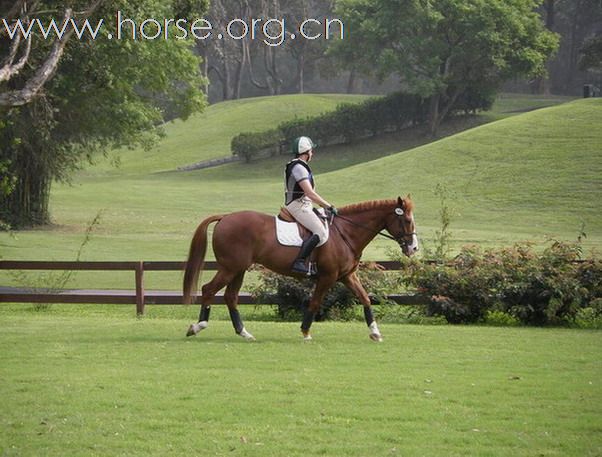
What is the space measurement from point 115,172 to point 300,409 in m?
74.6

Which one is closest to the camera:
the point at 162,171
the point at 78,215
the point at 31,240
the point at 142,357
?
the point at 142,357

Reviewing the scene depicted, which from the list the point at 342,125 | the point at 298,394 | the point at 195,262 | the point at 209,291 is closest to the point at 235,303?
the point at 209,291

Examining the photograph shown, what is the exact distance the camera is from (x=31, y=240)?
131ft

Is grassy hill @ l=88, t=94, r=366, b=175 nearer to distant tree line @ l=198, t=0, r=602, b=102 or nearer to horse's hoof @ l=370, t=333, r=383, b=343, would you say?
distant tree line @ l=198, t=0, r=602, b=102

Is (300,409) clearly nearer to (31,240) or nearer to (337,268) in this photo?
(337,268)

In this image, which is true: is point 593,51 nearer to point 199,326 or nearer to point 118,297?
point 118,297

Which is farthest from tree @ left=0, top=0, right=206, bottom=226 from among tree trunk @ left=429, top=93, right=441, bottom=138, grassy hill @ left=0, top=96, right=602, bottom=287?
tree trunk @ left=429, top=93, right=441, bottom=138

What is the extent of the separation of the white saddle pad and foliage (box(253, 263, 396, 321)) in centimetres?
440

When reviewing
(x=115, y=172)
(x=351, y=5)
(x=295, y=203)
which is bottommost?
(x=115, y=172)

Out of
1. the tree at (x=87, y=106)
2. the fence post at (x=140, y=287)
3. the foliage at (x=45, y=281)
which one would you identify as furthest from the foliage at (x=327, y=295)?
the tree at (x=87, y=106)

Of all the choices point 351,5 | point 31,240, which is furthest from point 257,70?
point 31,240

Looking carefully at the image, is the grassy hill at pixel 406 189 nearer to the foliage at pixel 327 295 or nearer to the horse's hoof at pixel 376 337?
the foliage at pixel 327 295

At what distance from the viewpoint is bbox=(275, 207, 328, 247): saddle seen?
1593 centimetres

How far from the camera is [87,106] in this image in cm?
4269
